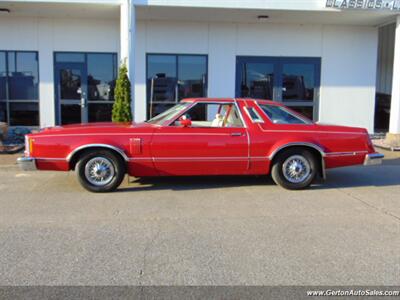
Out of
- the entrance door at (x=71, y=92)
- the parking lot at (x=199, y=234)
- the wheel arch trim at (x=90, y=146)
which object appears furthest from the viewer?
the entrance door at (x=71, y=92)

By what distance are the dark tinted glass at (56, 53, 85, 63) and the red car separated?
7.39m

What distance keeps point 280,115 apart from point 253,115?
0.52 m

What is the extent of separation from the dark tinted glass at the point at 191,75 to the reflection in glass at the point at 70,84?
3.26 metres

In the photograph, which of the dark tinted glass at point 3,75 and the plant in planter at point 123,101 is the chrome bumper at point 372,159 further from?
the dark tinted glass at point 3,75

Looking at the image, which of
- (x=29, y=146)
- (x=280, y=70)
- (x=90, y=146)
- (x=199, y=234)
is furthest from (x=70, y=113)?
(x=199, y=234)

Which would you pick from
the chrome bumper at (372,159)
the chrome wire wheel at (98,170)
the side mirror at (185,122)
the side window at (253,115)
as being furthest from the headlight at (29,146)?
the chrome bumper at (372,159)

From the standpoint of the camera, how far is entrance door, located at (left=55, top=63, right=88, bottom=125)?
14141 mm

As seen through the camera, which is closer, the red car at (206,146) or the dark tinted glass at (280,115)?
the red car at (206,146)

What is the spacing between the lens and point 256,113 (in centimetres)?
742

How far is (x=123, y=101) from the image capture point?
11.3 m

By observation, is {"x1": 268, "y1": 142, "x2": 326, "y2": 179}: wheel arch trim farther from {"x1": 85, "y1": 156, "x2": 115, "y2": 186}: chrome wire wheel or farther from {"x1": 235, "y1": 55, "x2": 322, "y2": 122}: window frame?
{"x1": 235, "y1": 55, "x2": 322, "y2": 122}: window frame

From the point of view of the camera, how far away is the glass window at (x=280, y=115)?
7492 millimetres

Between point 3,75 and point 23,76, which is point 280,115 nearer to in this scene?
point 23,76

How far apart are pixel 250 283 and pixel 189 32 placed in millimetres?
11517
